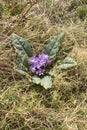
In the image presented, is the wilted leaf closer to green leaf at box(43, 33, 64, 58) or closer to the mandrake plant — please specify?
the mandrake plant

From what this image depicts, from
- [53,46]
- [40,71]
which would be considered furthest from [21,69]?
[53,46]

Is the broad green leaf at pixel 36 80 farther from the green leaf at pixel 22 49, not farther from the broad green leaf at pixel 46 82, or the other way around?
the green leaf at pixel 22 49

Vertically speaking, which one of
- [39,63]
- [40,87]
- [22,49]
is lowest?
[40,87]

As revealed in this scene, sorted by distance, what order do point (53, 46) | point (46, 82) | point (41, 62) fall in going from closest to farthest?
1. point (46, 82)
2. point (41, 62)
3. point (53, 46)

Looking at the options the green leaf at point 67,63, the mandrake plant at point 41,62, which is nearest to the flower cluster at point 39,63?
the mandrake plant at point 41,62

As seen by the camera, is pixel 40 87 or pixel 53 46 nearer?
pixel 40 87

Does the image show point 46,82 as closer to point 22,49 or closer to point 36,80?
point 36,80

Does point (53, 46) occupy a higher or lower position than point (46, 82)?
higher

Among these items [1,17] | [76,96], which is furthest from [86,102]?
[1,17]
